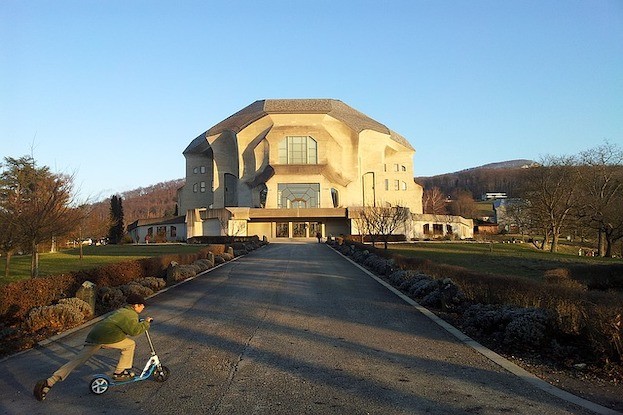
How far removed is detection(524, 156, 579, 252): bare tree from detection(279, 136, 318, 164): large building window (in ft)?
120

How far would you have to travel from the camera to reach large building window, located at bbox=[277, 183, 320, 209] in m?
74.8

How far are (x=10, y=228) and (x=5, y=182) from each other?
2121 cm

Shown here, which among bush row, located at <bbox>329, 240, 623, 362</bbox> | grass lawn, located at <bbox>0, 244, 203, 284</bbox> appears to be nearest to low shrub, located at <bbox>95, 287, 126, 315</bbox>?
grass lawn, located at <bbox>0, 244, 203, 284</bbox>

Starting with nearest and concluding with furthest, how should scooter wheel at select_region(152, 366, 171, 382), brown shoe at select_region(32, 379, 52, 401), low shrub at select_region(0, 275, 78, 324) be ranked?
brown shoe at select_region(32, 379, 52, 401)
scooter wheel at select_region(152, 366, 171, 382)
low shrub at select_region(0, 275, 78, 324)

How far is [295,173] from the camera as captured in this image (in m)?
75.4

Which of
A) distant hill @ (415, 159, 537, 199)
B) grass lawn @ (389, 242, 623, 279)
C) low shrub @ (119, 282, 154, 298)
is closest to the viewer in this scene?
low shrub @ (119, 282, 154, 298)

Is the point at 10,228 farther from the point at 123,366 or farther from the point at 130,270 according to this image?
the point at 123,366

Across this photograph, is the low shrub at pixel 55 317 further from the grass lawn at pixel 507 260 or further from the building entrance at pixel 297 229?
the building entrance at pixel 297 229

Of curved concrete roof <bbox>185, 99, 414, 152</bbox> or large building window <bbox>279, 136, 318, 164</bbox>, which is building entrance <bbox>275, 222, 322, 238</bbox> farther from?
curved concrete roof <bbox>185, 99, 414, 152</bbox>

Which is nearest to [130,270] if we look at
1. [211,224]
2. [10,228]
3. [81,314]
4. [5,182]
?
[10,228]

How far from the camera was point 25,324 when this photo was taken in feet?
31.3

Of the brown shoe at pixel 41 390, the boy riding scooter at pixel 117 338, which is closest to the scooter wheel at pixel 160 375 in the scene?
the boy riding scooter at pixel 117 338

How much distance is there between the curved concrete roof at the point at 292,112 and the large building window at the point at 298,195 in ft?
38.3

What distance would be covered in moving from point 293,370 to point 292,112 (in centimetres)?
7384
